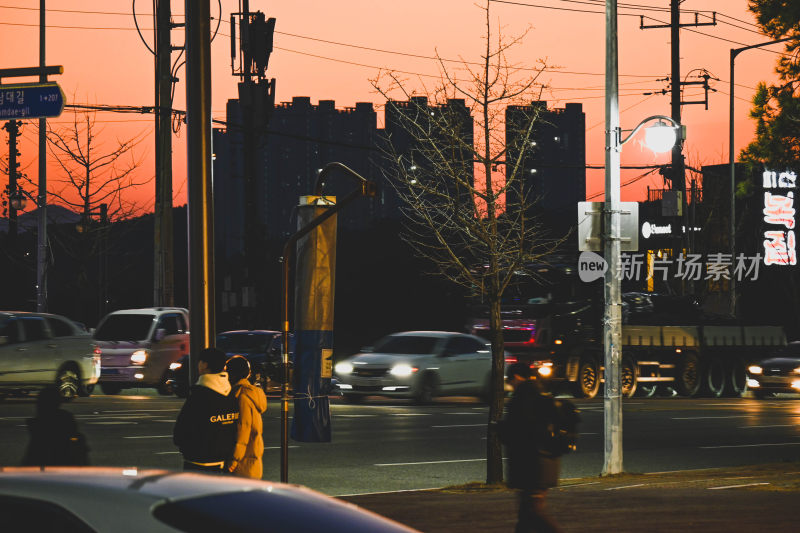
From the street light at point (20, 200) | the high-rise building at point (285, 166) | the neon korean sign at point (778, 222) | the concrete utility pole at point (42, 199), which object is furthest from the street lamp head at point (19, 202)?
the high-rise building at point (285, 166)

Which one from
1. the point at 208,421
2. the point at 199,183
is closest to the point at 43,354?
the point at 199,183

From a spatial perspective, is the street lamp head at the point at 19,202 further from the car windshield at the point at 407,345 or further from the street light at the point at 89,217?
the car windshield at the point at 407,345

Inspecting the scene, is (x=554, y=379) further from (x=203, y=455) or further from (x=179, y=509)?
(x=179, y=509)

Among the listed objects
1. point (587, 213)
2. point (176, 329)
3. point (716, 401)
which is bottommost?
point (716, 401)

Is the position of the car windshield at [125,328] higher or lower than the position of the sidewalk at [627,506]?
higher

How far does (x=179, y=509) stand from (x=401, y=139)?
80.4 metres

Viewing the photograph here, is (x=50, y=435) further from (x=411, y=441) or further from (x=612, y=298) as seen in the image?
(x=411, y=441)

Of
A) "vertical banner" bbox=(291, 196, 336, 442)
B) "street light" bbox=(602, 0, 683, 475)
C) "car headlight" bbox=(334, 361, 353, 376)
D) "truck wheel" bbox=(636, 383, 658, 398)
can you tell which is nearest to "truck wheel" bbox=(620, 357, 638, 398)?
"truck wheel" bbox=(636, 383, 658, 398)

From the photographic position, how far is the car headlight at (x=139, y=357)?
1131 inches

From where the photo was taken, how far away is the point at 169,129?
3150 cm

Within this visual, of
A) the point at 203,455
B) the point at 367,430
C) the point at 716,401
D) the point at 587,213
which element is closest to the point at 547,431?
the point at 203,455

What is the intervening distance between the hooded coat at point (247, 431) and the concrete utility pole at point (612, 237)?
7582 mm

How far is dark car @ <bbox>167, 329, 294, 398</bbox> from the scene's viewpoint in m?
29.4

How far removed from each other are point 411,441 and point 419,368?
24.6 feet
